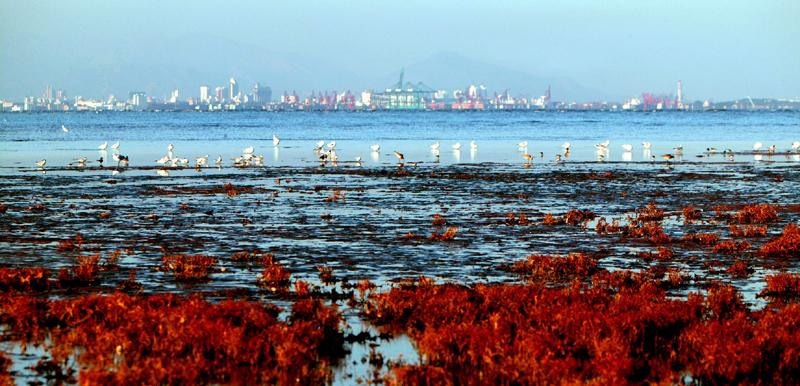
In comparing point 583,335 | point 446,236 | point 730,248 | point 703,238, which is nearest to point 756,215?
point 703,238

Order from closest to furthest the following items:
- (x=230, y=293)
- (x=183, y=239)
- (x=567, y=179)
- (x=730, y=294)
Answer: (x=730, y=294) → (x=230, y=293) → (x=183, y=239) → (x=567, y=179)

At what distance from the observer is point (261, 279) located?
1617 centimetres

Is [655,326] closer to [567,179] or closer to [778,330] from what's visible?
[778,330]

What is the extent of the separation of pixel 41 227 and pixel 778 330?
54.2ft

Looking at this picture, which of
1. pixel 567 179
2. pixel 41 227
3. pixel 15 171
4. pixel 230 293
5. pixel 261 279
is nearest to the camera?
pixel 230 293

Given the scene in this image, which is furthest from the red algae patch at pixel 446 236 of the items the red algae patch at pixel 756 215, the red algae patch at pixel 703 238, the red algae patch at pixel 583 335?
the red algae patch at pixel 756 215

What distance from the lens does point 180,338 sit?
38.5 ft

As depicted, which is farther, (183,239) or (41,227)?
(41,227)

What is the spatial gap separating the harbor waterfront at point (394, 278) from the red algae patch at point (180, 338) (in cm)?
3

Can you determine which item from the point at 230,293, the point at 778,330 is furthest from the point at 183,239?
the point at 778,330

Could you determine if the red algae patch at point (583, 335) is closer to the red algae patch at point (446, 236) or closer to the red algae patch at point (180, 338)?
the red algae patch at point (180, 338)

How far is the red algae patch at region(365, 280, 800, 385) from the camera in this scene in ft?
34.5

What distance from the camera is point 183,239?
21.2m

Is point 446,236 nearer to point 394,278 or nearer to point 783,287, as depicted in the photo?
point 394,278
